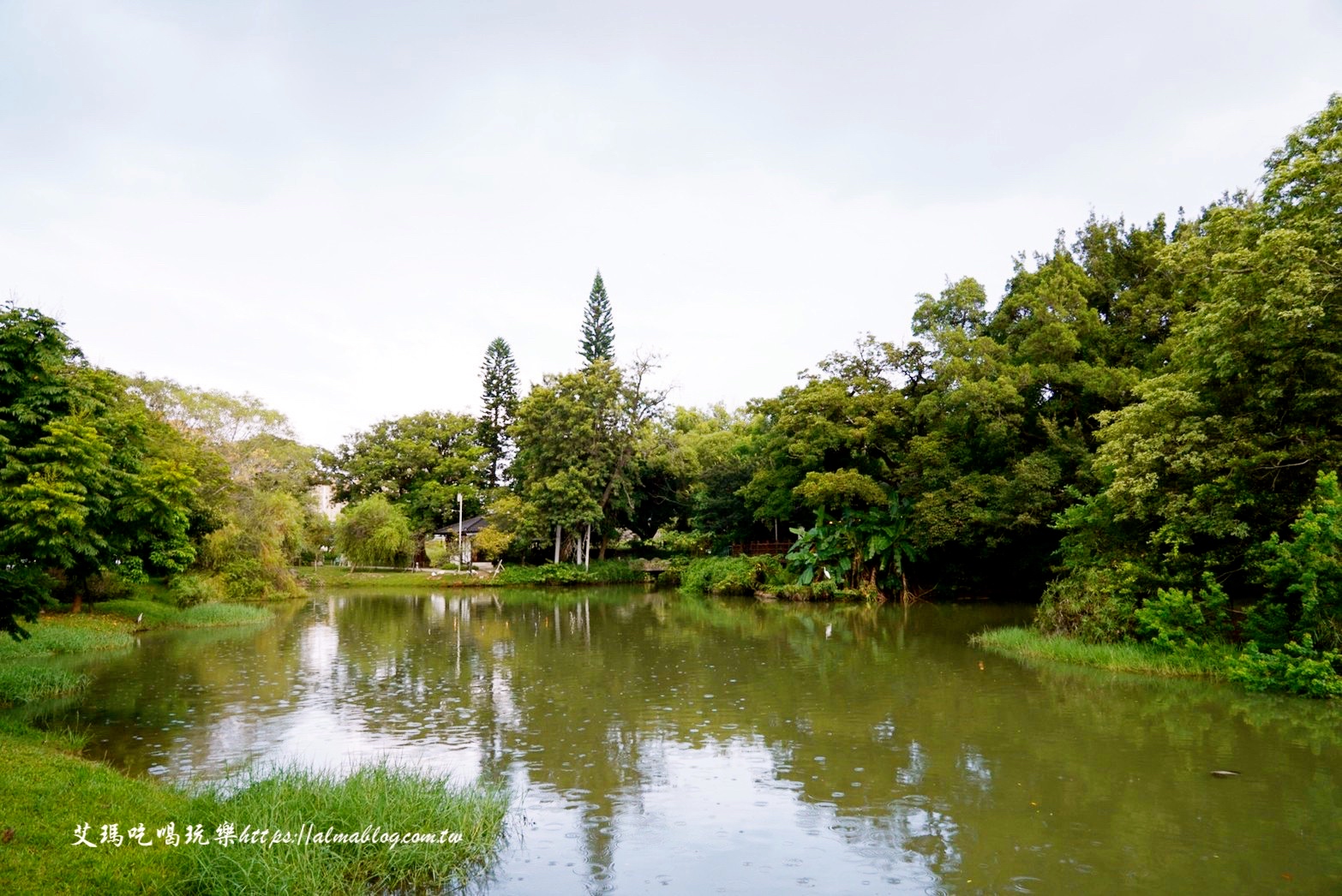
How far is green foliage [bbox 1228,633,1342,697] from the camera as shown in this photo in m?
11.6

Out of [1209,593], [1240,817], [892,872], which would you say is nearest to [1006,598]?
Result: [1209,593]

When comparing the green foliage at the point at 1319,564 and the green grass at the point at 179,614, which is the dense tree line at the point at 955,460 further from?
the green grass at the point at 179,614

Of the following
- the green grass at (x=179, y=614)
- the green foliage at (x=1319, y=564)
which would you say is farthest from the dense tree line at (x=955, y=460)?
the green grass at (x=179, y=614)

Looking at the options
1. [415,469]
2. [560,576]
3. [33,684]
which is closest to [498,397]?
[415,469]

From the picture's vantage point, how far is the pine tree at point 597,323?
5819cm

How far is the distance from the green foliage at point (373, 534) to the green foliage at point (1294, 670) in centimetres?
3996

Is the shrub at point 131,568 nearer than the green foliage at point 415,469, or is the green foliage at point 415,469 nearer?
the shrub at point 131,568

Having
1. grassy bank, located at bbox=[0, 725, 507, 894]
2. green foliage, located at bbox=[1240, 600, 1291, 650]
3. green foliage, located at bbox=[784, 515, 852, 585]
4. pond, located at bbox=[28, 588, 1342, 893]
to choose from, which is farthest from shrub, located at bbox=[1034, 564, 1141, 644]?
green foliage, located at bbox=[784, 515, 852, 585]

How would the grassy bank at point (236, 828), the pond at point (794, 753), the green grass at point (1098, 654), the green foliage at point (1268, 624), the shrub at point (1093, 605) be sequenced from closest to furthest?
the grassy bank at point (236, 828) < the pond at point (794, 753) < the green foliage at point (1268, 624) < the green grass at point (1098, 654) < the shrub at point (1093, 605)

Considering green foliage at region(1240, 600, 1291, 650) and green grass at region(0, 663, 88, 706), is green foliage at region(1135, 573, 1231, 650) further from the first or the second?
green grass at region(0, 663, 88, 706)

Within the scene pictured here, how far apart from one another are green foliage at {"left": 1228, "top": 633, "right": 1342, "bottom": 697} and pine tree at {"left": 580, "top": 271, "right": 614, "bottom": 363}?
48.6 metres

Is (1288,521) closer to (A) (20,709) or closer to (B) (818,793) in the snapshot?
(B) (818,793)

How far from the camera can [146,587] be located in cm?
2492

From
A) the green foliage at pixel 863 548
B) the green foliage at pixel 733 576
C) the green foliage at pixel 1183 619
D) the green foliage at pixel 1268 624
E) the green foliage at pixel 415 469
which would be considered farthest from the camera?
the green foliage at pixel 415 469
